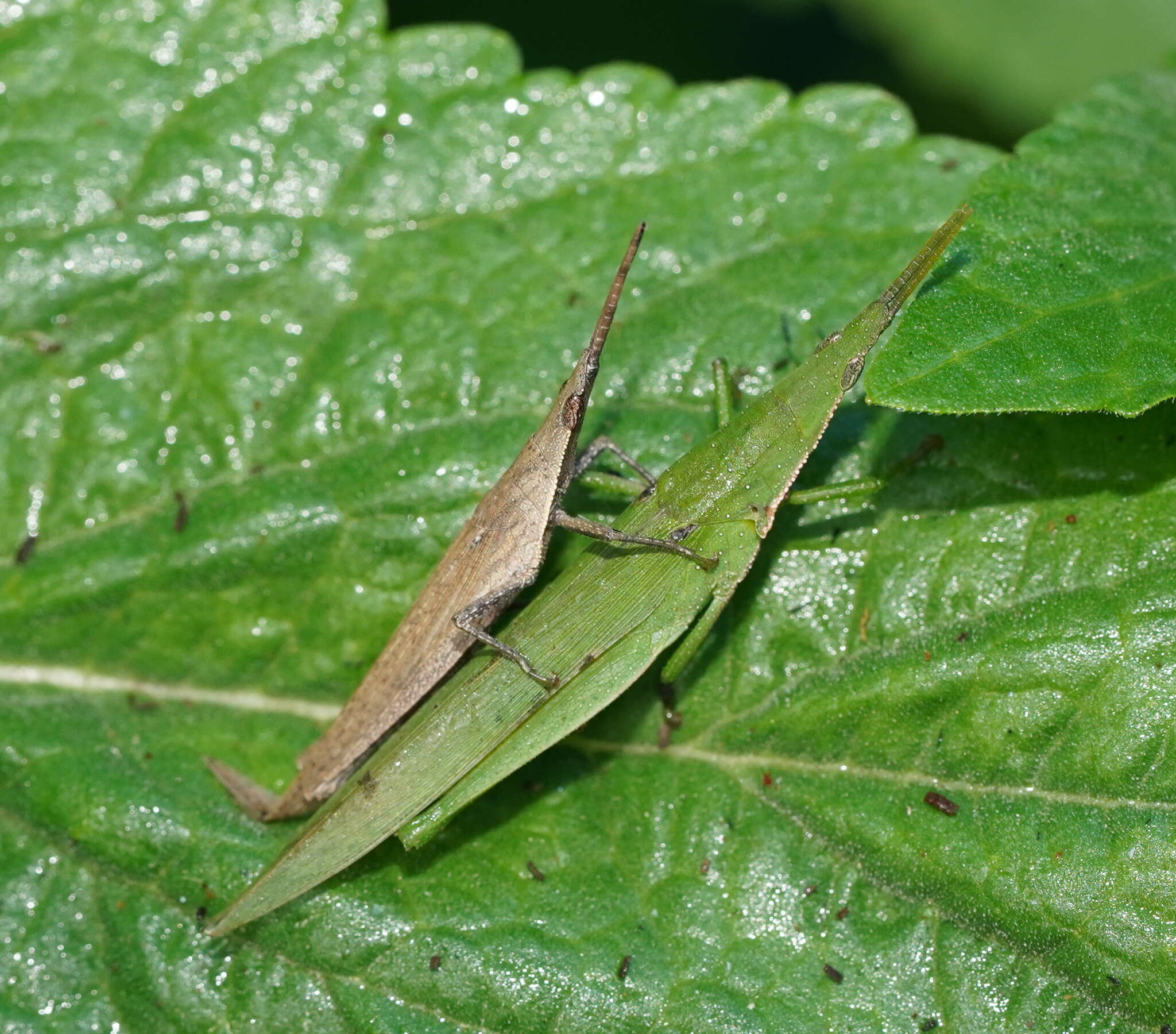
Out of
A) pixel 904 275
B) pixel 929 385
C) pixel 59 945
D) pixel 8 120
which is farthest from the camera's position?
pixel 8 120

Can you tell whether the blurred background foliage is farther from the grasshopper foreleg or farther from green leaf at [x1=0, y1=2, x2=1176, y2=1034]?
the grasshopper foreleg

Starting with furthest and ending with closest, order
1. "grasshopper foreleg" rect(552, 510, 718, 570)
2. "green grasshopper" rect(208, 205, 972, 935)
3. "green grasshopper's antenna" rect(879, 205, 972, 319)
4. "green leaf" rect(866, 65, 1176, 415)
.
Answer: "grasshopper foreleg" rect(552, 510, 718, 570), "green grasshopper" rect(208, 205, 972, 935), "green grasshopper's antenna" rect(879, 205, 972, 319), "green leaf" rect(866, 65, 1176, 415)

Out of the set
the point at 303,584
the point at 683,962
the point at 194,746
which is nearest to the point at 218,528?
the point at 303,584

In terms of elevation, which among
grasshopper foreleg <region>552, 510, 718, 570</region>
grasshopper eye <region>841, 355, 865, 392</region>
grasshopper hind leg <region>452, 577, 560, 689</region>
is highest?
grasshopper eye <region>841, 355, 865, 392</region>

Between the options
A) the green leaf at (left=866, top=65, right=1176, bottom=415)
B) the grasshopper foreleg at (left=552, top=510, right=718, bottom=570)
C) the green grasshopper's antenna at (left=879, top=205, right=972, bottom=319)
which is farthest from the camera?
the grasshopper foreleg at (left=552, top=510, right=718, bottom=570)

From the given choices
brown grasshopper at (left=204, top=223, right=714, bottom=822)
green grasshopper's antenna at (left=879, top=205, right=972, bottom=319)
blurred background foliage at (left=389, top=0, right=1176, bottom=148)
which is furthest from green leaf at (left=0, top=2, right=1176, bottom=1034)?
blurred background foliage at (left=389, top=0, right=1176, bottom=148)

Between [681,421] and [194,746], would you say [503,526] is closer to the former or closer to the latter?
[681,421]
